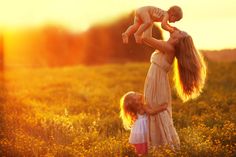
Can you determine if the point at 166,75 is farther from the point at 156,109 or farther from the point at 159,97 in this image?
the point at 156,109

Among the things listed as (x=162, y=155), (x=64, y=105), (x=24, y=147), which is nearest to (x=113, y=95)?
(x=64, y=105)

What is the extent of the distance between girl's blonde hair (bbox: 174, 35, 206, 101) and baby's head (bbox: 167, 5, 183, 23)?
1.14ft

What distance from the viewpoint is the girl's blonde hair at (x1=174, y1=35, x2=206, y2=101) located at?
10825 millimetres

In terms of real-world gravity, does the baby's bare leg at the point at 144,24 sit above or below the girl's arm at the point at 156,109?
above

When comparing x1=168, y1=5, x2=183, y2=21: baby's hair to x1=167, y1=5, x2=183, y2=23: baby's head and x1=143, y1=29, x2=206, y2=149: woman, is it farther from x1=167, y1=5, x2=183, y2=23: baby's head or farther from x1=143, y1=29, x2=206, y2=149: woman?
x1=143, y1=29, x2=206, y2=149: woman

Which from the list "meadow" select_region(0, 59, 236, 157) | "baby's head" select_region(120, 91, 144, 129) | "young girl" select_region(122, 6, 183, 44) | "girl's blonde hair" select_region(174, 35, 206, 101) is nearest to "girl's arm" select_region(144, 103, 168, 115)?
"baby's head" select_region(120, 91, 144, 129)

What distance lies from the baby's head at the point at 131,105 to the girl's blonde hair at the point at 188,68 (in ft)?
2.48

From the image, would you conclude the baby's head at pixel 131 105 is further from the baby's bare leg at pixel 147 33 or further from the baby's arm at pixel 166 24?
the baby's arm at pixel 166 24

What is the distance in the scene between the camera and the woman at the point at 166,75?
10.8 meters

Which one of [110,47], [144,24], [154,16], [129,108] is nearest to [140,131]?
[129,108]

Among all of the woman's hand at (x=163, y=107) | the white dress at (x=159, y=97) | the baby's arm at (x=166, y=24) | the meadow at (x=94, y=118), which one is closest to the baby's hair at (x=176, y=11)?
the baby's arm at (x=166, y=24)

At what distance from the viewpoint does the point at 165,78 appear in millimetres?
10969

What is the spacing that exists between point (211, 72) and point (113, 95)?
704cm

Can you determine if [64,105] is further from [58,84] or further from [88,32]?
[88,32]
